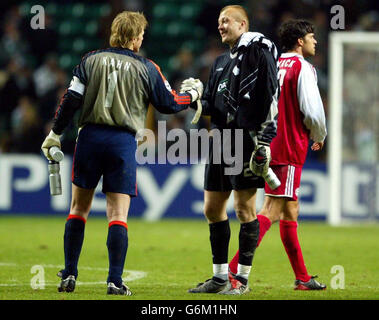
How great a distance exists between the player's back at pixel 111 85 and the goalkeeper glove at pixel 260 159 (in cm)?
88

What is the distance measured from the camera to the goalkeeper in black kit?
20.5ft

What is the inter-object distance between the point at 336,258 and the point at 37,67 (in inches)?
371

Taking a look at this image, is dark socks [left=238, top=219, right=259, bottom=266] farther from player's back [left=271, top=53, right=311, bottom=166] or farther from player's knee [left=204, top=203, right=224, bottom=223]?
player's back [left=271, top=53, right=311, bottom=166]

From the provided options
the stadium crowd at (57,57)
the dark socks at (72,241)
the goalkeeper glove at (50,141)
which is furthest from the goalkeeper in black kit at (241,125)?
the stadium crowd at (57,57)

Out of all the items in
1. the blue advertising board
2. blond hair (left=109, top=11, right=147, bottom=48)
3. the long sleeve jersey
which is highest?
blond hair (left=109, top=11, right=147, bottom=48)

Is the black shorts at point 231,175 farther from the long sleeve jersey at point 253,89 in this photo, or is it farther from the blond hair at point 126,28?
the blond hair at point 126,28

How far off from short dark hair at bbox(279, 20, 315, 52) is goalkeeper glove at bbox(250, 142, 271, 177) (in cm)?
114

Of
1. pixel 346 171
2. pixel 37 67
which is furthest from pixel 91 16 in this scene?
pixel 346 171

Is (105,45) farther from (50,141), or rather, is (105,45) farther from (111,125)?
(111,125)

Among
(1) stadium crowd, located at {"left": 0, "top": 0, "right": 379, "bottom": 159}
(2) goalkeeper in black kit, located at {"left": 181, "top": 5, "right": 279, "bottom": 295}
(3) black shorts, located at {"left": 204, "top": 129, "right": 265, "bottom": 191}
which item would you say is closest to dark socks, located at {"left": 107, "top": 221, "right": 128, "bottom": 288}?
(2) goalkeeper in black kit, located at {"left": 181, "top": 5, "right": 279, "bottom": 295}

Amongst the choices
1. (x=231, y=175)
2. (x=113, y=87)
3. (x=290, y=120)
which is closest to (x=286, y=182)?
(x=290, y=120)

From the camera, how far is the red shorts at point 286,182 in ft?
22.3

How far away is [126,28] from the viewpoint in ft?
20.4
